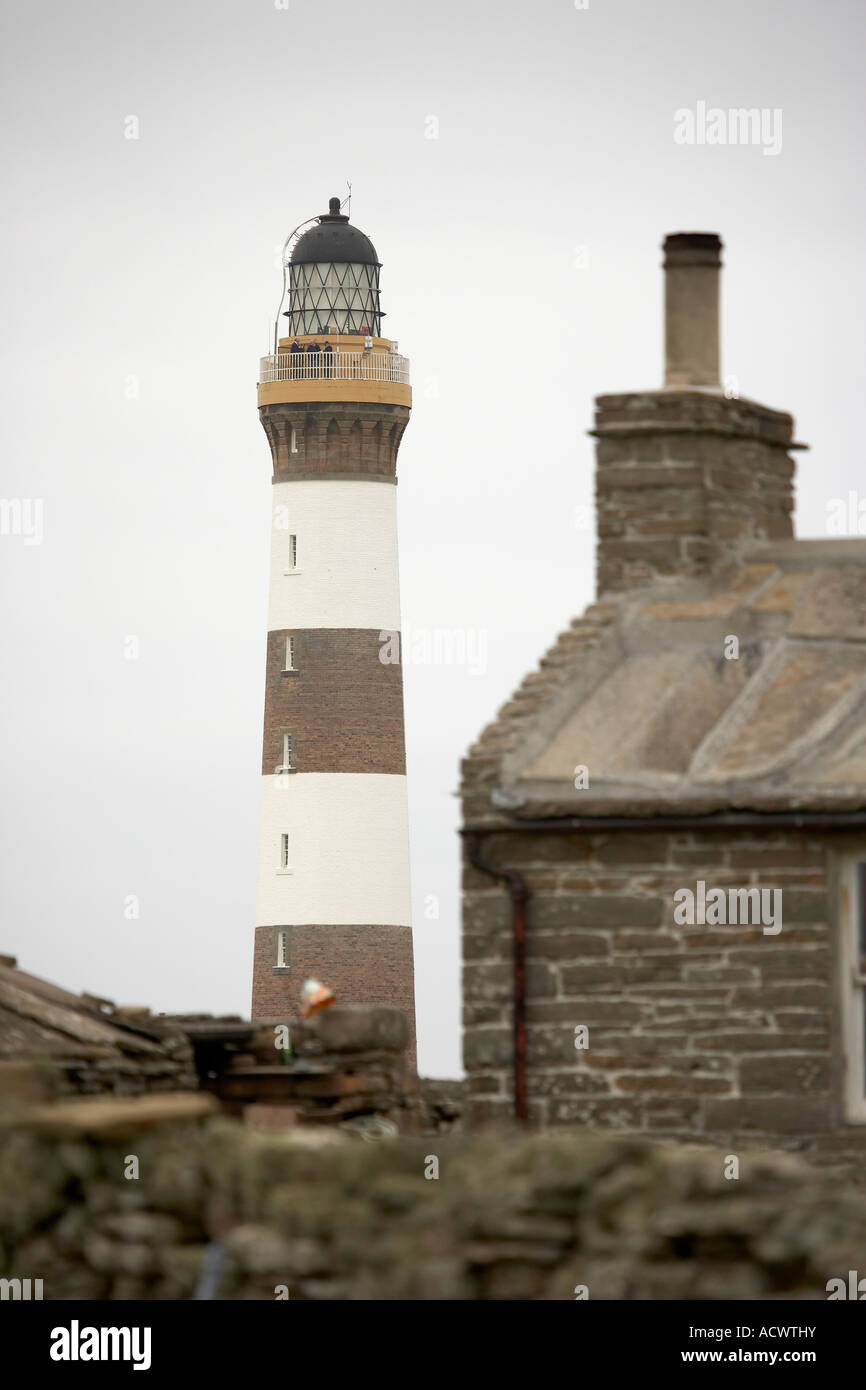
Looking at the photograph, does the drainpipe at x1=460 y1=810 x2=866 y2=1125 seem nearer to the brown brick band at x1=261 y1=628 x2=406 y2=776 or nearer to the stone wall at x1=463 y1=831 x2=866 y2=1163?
the stone wall at x1=463 y1=831 x2=866 y2=1163

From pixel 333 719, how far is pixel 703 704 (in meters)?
24.6

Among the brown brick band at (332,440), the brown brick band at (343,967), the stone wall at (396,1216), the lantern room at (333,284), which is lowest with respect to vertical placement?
the stone wall at (396,1216)

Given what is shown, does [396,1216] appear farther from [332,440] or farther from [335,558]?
[332,440]

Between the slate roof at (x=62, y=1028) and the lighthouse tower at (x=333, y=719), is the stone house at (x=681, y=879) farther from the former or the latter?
the lighthouse tower at (x=333, y=719)

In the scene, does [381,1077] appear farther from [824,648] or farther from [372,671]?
[372,671]

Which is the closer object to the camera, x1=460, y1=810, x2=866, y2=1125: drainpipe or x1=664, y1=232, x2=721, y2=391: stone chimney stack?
x1=460, y1=810, x2=866, y2=1125: drainpipe

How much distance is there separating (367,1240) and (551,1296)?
2.85 feet

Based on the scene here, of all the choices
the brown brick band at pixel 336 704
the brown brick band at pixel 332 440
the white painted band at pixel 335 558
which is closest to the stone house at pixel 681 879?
the brown brick band at pixel 336 704

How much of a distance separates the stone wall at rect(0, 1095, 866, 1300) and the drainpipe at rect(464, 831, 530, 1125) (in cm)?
425

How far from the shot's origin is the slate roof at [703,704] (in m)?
17.9

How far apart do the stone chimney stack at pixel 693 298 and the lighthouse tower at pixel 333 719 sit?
73.1ft

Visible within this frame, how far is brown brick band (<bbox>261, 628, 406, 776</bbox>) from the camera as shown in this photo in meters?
43.3

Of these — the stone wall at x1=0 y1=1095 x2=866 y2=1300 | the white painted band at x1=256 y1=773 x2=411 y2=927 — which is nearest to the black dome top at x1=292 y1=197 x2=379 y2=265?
the white painted band at x1=256 y1=773 x2=411 y2=927
